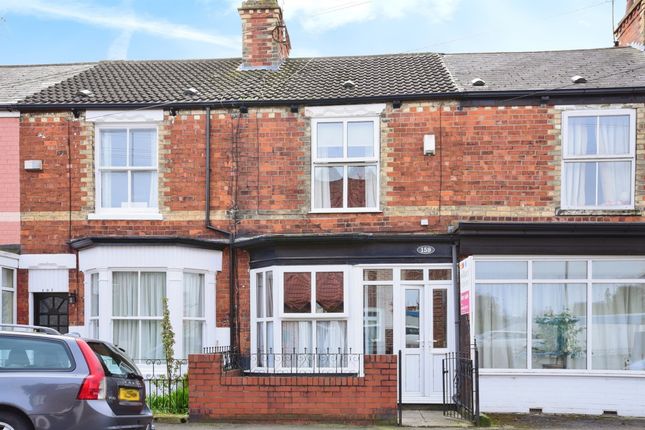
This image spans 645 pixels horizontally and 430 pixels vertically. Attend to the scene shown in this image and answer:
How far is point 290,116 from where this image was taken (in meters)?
15.3

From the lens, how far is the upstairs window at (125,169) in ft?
50.9

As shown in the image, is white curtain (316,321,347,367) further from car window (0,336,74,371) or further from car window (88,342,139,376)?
car window (0,336,74,371)

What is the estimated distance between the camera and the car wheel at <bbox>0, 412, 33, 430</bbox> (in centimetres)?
859

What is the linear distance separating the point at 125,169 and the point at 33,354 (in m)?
6.95

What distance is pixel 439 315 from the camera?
48.2ft

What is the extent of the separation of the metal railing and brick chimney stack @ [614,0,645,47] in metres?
9.79

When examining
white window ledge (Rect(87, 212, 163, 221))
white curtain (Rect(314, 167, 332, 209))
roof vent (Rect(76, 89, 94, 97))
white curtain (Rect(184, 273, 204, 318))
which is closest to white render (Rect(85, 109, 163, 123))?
roof vent (Rect(76, 89, 94, 97))

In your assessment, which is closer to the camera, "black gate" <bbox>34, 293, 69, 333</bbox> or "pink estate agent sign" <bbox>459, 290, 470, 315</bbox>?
"pink estate agent sign" <bbox>459, 290, 470, 315</bbox>

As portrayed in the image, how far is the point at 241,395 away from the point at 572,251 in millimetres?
6112

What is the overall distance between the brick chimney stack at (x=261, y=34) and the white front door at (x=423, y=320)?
606cm

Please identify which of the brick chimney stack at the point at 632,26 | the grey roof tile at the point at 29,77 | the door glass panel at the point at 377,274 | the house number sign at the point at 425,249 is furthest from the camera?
the brick chimney stack at the point at 632,26

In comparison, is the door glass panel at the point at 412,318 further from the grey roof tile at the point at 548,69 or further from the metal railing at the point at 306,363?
the grey roof tile at the point at 548,69

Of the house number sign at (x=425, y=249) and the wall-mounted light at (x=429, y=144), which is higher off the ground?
the wall-mounted light at (x=429, y=144)

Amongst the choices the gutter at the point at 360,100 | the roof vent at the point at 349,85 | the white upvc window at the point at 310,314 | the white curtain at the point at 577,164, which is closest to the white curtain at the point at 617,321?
the white curtain at the point at 577,164
